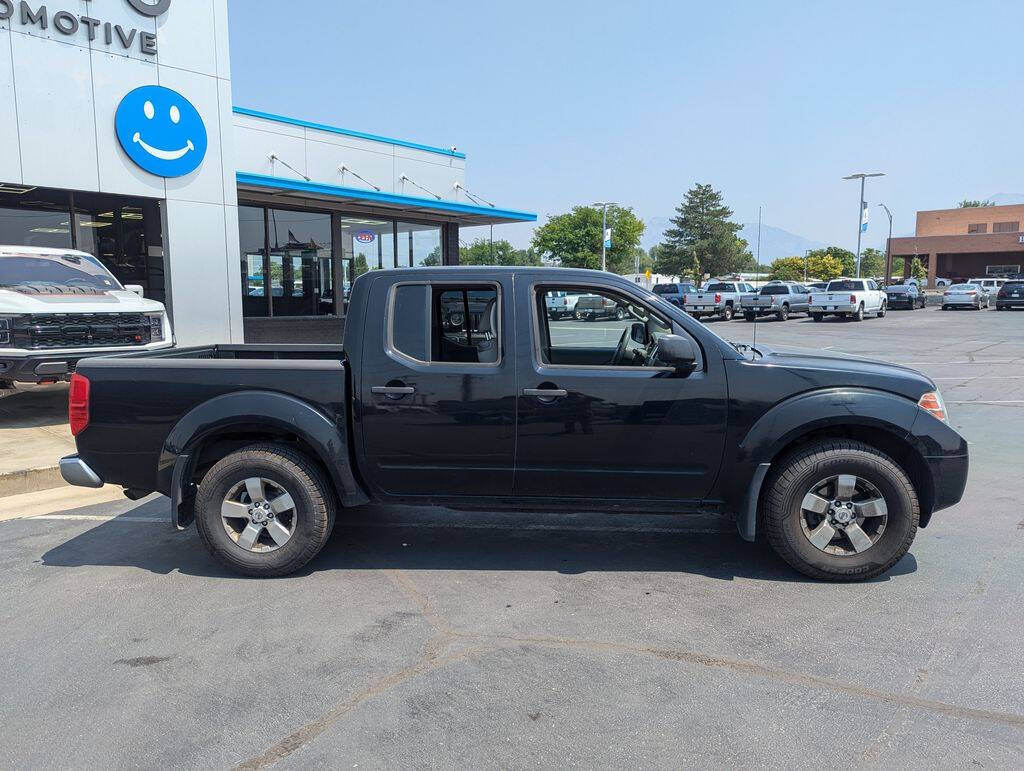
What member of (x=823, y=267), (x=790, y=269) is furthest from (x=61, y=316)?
(x=790, y=269)

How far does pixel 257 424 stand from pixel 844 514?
3.52 meters

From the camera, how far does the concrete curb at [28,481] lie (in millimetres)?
6719

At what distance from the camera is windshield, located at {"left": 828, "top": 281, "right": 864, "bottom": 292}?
34.2m

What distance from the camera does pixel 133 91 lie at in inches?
491

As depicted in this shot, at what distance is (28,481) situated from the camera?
270 inches

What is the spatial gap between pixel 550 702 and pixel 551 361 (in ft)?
7.45

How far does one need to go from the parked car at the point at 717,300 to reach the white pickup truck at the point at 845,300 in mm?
4130

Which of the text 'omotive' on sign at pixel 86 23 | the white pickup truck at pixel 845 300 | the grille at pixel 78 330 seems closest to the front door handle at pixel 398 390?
the grille at pixel 78 330

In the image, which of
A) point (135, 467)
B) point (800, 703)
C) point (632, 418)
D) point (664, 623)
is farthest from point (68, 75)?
point (800, 703)

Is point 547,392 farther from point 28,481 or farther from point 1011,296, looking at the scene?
point 1011,296

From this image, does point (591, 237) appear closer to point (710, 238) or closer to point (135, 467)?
point (710, 238)

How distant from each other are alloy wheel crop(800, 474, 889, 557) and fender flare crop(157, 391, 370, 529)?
274 cm

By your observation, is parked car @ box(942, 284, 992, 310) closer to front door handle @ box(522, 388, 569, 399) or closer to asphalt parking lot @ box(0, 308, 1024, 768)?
asphalt parking lot @ box(0, 308, 1024, 768)

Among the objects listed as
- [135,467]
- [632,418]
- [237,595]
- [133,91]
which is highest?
[133,91]
